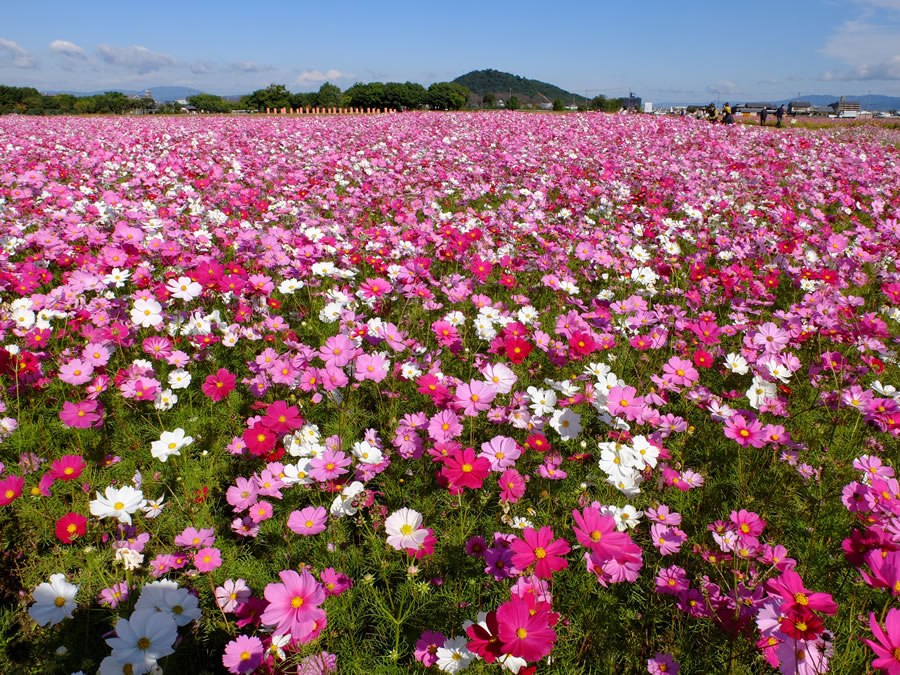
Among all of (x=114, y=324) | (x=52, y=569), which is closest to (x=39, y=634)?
(x=52, y=569)

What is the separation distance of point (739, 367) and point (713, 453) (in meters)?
0.50

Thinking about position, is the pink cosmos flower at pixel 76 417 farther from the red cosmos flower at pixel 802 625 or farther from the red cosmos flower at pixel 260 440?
the red cosmos flower at pixel 802 625

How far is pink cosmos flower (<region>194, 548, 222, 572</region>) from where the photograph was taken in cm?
148

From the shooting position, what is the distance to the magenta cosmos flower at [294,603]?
1042mm

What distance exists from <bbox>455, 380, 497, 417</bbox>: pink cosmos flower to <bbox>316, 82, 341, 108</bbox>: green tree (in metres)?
47.5

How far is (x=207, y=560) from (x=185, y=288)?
156 centimetres

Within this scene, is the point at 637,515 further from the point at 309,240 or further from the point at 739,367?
the point at 309,240

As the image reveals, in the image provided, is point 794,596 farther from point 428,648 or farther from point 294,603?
point 294,603

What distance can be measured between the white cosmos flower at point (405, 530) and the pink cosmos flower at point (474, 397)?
17.3 inches

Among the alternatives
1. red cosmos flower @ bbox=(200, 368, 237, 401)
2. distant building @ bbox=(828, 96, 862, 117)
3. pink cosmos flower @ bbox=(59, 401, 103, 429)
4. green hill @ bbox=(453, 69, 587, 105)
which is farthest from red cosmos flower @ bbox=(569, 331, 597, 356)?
green hill @ bbox=(453, 69, 587, 105)

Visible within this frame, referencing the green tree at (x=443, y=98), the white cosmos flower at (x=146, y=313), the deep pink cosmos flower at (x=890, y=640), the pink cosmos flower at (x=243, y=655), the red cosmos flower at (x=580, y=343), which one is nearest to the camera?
the deep pink cosmos flower at (x=890, y=640)

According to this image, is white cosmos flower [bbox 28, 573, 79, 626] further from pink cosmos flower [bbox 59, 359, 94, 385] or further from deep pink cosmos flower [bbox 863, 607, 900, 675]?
deep pink cosmos flower [bbox 863, 607, 900, 675]

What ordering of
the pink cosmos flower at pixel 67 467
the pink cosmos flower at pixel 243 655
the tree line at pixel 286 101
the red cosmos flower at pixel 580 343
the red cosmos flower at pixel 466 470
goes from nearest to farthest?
the pink cosmos flower at pixel 243 655
the red cosmos flower at pixel 466 470
the pink cosmos flower at pixel 67 467
the red cosmos flower at pixel 580 343
the tree line at pixel 286 101

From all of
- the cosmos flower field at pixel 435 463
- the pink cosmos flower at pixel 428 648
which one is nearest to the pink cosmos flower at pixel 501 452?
the cosmos flower field at pixel 435 463
